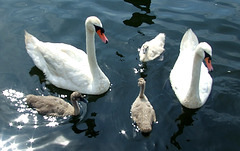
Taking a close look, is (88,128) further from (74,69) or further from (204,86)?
(204,86)

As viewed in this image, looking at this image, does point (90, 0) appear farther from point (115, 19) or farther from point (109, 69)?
point (109, 69)

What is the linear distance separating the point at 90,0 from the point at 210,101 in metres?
7.63

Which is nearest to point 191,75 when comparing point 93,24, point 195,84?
point 195,84

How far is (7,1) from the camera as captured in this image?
13828mm

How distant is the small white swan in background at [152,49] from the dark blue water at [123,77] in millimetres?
256

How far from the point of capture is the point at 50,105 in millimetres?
8391

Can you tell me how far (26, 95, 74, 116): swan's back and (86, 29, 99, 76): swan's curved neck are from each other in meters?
1.29

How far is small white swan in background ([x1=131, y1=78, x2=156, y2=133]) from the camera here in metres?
7.88

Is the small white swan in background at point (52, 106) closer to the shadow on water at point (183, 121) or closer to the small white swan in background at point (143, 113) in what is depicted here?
the small white swan in background at point (143, 113)

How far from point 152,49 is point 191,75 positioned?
1885 mm

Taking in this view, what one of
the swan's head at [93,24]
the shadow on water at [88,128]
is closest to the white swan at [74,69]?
the swan's head at [93,24]

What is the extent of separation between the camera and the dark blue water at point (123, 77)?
7.97m

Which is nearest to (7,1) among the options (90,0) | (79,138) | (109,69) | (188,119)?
(90,0)

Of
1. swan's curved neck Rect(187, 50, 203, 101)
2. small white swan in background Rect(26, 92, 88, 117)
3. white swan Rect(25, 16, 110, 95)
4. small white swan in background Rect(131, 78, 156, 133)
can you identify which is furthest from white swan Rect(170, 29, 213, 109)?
small white swan in background Rect(26, 92, 88, 117)
